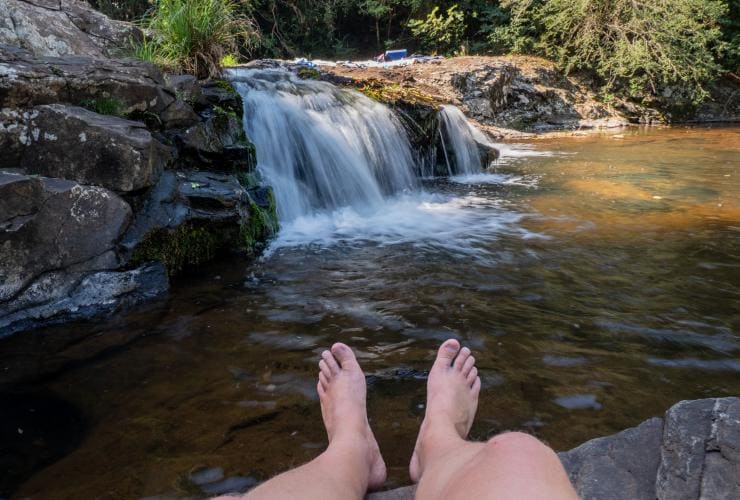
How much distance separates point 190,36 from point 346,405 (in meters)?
4.95

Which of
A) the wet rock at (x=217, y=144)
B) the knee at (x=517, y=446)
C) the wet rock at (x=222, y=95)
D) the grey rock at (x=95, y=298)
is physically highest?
the wet rock at (x=222, y=95)

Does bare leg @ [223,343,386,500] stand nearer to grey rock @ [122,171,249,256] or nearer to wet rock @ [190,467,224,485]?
wet rock @ [190,467,224,485]

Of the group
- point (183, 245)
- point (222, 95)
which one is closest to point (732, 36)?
point (222, 95)

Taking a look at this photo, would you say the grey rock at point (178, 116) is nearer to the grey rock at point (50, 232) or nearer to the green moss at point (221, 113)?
the green moss at point (221, 113)

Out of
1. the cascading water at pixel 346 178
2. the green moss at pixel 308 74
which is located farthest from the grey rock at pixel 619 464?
the green moss at pixel 308 74

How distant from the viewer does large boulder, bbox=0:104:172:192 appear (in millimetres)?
3434

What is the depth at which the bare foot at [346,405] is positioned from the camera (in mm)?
1754

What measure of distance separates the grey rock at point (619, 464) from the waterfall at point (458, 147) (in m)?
7.22

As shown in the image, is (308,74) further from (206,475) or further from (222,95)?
(206,475)

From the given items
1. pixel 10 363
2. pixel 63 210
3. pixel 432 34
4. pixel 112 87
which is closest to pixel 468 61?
pixel 432 34

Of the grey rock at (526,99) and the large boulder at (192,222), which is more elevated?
the grey rock at (526,99)

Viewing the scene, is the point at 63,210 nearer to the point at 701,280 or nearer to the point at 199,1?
the point at 199,1

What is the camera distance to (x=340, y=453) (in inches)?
65.0

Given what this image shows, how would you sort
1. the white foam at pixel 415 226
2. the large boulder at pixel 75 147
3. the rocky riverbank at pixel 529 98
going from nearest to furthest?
the large boulder at pixel 75 147
the white foam at pixel 415 226
the rocky riverbank at pixel 529 98
